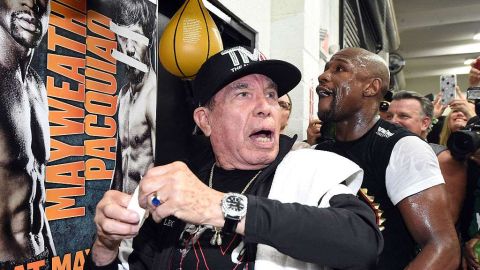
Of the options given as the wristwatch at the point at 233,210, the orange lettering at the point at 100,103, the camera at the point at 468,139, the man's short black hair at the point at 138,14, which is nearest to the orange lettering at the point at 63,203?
the orange lettering at the point at 100,103

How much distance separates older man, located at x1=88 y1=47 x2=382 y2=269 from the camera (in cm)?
83

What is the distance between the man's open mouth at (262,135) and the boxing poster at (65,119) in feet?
2.22

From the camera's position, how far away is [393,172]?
65.6 inches

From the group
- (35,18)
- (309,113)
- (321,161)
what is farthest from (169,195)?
(309,113)

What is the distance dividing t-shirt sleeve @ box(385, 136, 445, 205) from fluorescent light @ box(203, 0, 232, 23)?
1448 millimetres

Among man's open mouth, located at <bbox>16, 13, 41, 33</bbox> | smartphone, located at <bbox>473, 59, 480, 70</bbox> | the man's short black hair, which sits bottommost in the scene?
man's open mouth, located at <bbox>16, 13, 41, 33</bbox>

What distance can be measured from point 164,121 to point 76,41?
1061mm

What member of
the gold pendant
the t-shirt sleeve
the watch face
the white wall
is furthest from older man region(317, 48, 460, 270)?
the white wall

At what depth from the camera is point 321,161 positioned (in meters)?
1.09

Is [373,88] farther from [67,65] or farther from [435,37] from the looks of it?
[435,37]

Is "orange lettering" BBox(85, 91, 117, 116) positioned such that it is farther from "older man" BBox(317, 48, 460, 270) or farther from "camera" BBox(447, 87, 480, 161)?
"camera" BBox(447, 87, 480, 161)

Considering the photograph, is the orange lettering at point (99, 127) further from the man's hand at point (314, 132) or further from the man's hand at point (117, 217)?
the man's hand at point (314, 132)

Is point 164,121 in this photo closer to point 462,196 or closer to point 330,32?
point 462,196

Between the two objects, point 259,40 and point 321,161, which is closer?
point 321,161
